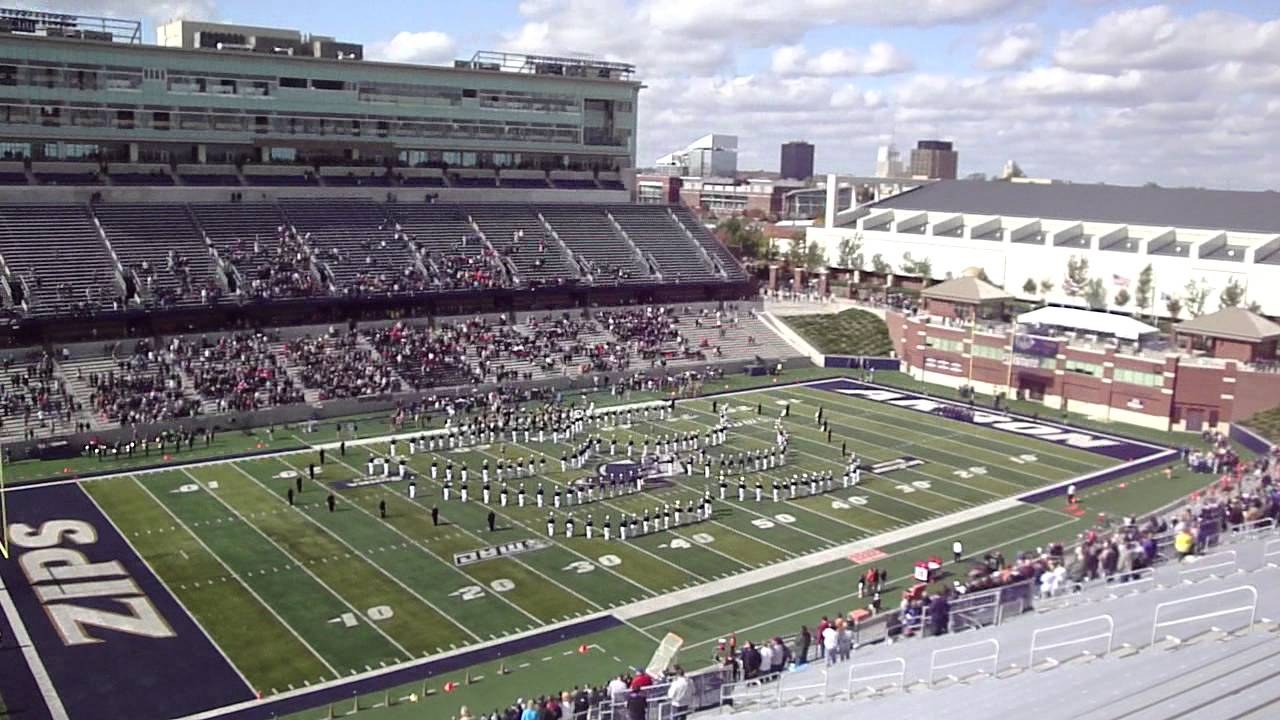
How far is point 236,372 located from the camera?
37.6 m

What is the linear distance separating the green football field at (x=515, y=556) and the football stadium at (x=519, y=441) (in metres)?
0.12

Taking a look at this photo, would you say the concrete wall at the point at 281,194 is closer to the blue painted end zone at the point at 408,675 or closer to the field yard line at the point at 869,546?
the blue painted end zone at the point at 408,675

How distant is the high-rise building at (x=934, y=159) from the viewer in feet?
497

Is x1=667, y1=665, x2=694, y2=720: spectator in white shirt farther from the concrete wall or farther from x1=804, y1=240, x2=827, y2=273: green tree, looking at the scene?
x1=804, y1=240, x2=827, y2=273: green tree

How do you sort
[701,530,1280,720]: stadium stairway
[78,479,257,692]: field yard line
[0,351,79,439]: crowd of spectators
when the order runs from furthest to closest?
[0,351,79,439]: crowd of spectators → [78,479,257,692]: field yard line → [701,530,1280,720]: stadium stairway

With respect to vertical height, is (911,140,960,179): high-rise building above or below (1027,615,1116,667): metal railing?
above

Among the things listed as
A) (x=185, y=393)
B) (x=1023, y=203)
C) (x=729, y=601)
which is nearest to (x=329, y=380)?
(x=185, y=393)

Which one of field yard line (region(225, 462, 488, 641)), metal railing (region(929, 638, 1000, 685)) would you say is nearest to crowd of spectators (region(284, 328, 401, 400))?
field yard line (region(225, 462, 488, 641))

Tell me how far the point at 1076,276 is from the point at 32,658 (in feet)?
164

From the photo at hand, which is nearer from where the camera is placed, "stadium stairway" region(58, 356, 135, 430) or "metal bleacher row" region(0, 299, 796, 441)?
"stadium stairway" region(58, 356, 135, 430)

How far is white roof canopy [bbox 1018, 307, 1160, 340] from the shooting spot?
1640 inches

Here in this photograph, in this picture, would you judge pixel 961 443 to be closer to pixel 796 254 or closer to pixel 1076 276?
pixel 1076 276

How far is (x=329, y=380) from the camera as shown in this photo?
38688mm

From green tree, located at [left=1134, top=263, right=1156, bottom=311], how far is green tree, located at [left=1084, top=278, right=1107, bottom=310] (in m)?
1.64
